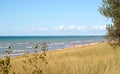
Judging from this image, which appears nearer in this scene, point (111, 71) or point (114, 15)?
point (111, 71)

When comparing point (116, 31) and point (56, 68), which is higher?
point (116, 31)

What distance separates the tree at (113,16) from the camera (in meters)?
14.4

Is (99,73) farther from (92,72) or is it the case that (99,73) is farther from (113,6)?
(113,6)

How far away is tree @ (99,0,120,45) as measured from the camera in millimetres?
14438

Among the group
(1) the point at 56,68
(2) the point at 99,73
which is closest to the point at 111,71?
(2) the point at 99,73

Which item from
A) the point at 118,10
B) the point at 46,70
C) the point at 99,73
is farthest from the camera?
the point at 118,10

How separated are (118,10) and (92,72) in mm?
7303

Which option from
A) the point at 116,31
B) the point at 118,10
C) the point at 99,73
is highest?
the point at 118,10

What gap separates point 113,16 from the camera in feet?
48.8

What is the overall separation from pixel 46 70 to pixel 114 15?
784cm

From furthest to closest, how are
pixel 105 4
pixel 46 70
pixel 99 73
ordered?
1. pixel 105 4
2. pixel 46 70
3. pixel 99 73

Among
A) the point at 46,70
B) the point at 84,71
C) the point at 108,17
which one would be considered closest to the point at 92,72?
the point at 84,71

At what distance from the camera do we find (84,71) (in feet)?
24.6

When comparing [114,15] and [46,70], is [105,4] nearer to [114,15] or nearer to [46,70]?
[114,15]
